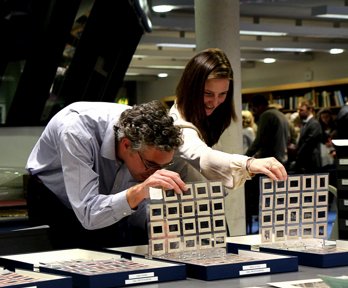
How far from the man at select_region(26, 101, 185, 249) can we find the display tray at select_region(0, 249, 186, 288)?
0.19 meters

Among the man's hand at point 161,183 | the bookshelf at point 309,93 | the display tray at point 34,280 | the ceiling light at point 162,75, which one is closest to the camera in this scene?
the display tray at point 34,280

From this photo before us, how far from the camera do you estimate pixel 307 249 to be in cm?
262

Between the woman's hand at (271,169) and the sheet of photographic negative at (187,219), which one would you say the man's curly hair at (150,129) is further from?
the woman's hand at (271,169)

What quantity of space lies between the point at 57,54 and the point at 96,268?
21.0 feet

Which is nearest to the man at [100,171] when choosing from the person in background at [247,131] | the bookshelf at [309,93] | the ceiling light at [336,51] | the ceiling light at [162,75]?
the person in background at [247,131]

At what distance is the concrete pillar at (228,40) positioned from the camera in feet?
21.7

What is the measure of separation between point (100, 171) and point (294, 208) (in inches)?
27.9

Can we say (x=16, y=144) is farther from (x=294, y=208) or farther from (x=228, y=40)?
(x=294, y=208)

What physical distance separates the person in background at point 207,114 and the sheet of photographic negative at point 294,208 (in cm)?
22

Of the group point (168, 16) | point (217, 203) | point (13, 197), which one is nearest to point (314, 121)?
point (168, 16)

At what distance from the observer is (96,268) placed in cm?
229

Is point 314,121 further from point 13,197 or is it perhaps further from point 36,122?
point 13,197

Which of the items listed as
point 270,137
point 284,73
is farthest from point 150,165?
point 284,73

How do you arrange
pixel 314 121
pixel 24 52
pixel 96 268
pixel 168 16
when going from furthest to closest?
pixel 168 16, pixel 314 121, pixel 24 52, pixel 96 268
